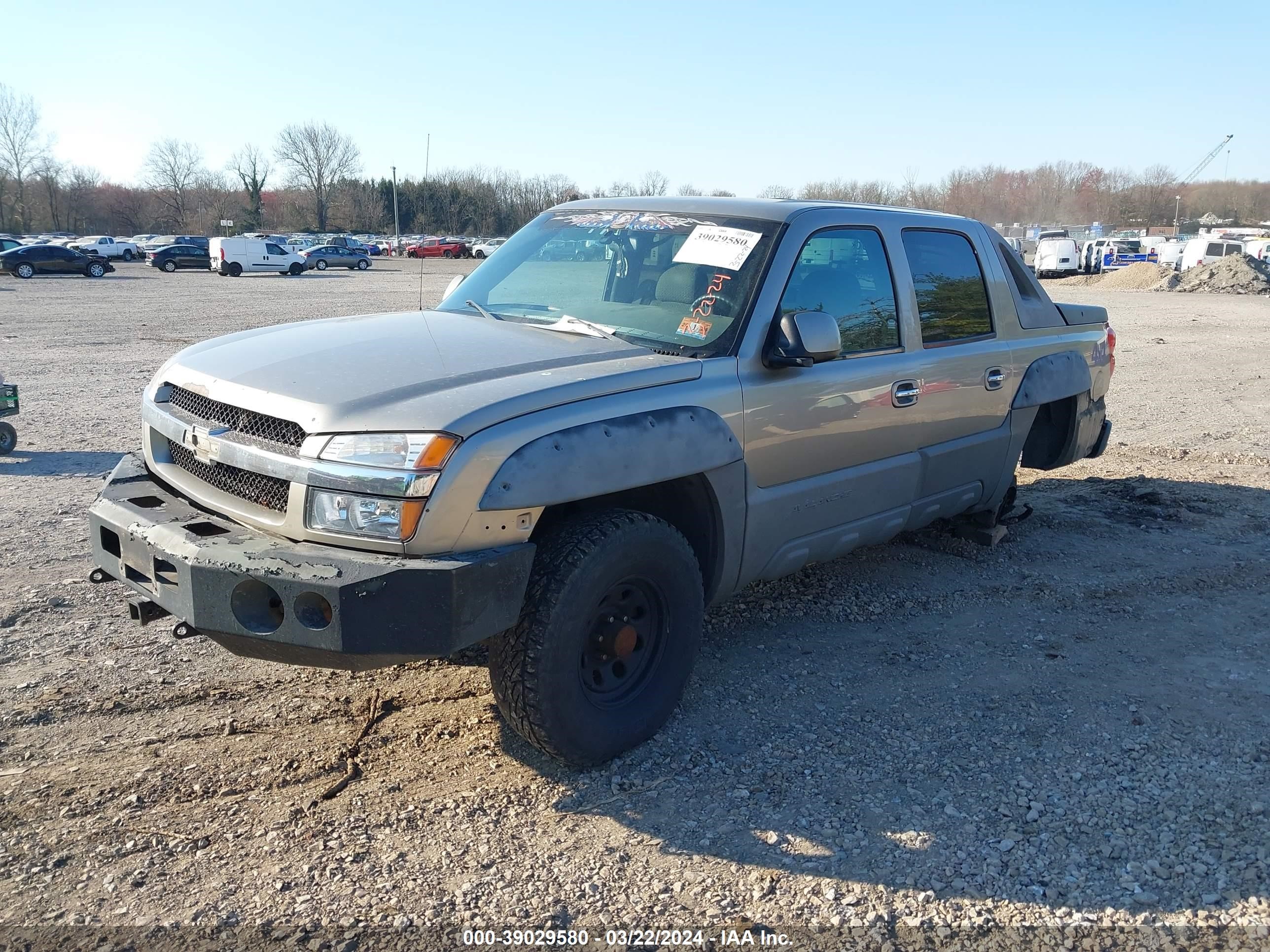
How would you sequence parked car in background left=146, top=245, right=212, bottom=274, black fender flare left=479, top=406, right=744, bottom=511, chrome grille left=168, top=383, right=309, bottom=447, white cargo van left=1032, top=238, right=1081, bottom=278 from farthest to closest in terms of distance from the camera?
parked car in background left=146, top=245, right=212, bottom=274 → white cargo van left=1032, top=238, right=1081, bottom=278 → chrome grille left=168, top=383, right=309, bottom=447 → black fender flare left=479, top=406, right=744, bottom=511

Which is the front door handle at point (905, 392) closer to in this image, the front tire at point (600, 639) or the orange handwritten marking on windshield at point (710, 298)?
the orange handwritten marking on windshield at point (710, 298)

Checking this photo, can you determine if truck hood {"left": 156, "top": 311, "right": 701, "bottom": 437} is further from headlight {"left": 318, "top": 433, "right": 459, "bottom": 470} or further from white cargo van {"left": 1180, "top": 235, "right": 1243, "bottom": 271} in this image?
white cargo van {"left": 1180, "top": 235, "right": 1243, "bottom": 271}

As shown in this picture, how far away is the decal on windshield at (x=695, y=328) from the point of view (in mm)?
3939

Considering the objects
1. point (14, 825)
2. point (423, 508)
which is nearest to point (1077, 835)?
point (423, 508)

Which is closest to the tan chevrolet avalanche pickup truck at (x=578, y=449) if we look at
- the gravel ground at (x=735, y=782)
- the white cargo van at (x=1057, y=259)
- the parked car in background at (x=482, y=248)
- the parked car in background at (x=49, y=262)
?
the gravel ground at (x=735, y=782)

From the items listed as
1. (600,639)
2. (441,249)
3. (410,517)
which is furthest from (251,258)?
(410,517)

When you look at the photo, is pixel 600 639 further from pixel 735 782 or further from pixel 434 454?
pixel 434 454

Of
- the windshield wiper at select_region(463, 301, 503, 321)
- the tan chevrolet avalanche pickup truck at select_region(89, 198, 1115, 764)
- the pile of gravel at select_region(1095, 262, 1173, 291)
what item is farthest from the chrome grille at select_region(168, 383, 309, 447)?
the pile of gravel at select_region(1095, 262, 1173, 291)

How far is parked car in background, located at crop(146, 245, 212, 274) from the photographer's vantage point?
47.0 m

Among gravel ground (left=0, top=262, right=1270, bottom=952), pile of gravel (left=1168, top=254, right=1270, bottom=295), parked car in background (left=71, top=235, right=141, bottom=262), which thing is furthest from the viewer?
parked car in background (left=71, top=235, right=141, bottom=262)

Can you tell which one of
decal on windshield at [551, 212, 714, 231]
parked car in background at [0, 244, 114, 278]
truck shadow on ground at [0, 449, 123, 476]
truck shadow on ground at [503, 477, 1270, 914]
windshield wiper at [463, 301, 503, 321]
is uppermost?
parked car in background at [0, 244, 114, 278]

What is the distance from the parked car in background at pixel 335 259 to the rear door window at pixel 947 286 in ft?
165

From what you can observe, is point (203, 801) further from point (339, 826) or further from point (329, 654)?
point (329, 654)

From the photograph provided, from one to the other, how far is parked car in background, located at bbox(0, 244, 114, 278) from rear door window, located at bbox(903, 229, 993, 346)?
4286cm
